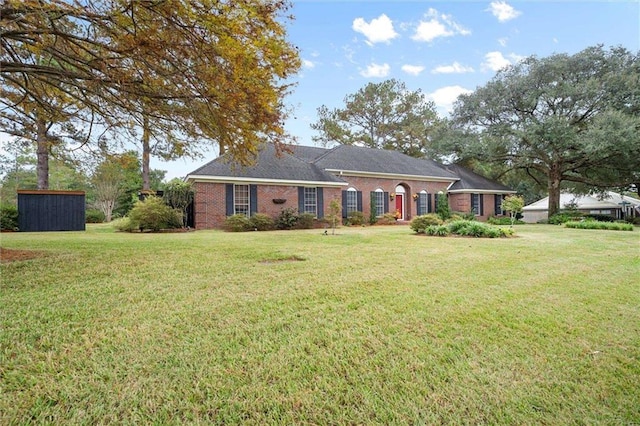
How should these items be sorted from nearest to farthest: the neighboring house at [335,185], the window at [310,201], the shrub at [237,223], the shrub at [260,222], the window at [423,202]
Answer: the shrub at [237,223]
the shrub at [260,222]
the neighboring house at [335,185]
the window at [310,201]
the window at [423,202]

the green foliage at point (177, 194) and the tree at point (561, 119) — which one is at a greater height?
the tree at point (561, 119)

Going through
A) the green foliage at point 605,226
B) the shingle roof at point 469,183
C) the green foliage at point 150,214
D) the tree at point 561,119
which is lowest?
the green foliage at point 605,226

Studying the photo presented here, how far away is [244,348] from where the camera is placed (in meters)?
2.45

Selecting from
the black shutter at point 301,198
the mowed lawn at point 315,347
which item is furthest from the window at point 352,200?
the mowed lawn at point 315,347

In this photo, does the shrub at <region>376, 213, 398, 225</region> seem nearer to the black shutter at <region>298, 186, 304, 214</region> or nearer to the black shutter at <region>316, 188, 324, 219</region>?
the black shutter at <region>316, 188, 324, 219</region>

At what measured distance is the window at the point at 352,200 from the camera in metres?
18.6

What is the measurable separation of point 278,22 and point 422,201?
60.7 ft

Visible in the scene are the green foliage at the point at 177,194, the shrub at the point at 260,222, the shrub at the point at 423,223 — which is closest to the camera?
the shrub at the point at 423,223

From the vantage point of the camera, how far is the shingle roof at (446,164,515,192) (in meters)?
22.4

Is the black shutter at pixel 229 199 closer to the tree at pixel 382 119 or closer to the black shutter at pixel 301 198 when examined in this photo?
the black shutter at pixel 301 198

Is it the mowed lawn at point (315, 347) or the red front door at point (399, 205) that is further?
the red front door at point (399, 205)

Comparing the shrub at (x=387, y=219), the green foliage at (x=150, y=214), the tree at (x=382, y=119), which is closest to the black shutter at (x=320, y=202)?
the shrub at (x=387, y=219)

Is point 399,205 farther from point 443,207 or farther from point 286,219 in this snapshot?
A: point 286,219

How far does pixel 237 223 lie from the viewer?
13203 mm
